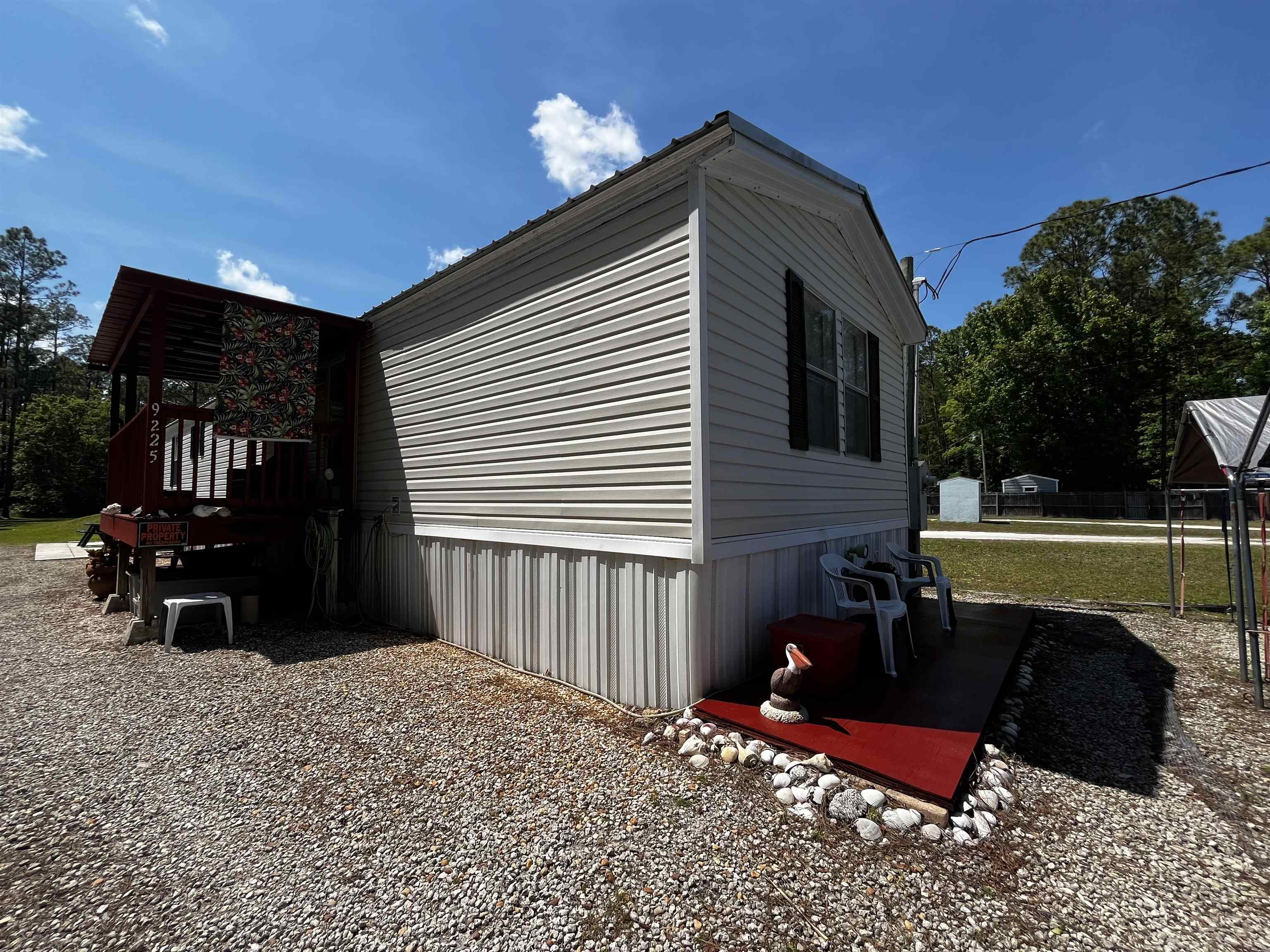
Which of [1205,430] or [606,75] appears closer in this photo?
[1205,430]

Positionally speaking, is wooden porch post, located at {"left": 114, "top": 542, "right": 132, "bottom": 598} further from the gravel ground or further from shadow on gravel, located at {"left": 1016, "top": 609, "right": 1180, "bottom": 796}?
shadow on gravel, located at {"left": 1016, "top": 609, "right": 1180, "bottom": 796}

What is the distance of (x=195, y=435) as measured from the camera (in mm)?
5746

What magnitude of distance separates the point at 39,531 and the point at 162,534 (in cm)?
1999

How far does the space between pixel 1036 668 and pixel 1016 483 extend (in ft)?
103

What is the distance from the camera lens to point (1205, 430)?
15.7 feet

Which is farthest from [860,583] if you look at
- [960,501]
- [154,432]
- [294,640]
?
[960,501]

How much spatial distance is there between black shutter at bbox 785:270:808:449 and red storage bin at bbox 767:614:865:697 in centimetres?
153

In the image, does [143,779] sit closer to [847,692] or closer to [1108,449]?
[847,692]

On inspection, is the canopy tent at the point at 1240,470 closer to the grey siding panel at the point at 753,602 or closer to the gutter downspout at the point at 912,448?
the gutter downspout at the point at 912,448

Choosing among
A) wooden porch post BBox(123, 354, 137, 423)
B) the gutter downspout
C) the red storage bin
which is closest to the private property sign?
wooden porch post BBox(123, 354, 137, 423)

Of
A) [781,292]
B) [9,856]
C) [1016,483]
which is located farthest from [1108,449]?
[9,856]

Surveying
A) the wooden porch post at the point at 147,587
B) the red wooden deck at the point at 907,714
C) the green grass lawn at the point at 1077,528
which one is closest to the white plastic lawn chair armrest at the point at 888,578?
the red wooden deck at the point at 907,714

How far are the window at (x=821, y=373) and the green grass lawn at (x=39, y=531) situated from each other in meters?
20.2

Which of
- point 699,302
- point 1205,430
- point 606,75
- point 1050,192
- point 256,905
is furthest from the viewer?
point 1050,192
